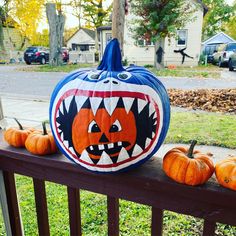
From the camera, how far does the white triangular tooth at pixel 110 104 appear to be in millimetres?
701

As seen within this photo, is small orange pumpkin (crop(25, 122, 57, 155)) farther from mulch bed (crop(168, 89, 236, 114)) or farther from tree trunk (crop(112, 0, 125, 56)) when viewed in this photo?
mulch bed (crop(168, 89, 236, 114))

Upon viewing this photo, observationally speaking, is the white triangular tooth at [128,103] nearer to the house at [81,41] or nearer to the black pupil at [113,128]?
the black pupil at [113,128]

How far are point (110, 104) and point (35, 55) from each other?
18.1 meters

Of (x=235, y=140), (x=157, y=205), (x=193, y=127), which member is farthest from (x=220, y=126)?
(x=157, y=205)

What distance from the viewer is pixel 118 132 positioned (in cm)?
72

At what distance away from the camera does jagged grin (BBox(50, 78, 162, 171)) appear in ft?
2.33

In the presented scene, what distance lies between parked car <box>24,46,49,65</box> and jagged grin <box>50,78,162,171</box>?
17869 millimetres

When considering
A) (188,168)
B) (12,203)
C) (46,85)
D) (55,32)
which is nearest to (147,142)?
(188,168)

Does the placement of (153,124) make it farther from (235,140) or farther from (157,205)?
(235,140)

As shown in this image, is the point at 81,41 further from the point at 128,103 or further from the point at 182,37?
the point at 128,103

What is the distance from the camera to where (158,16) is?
10086 mm

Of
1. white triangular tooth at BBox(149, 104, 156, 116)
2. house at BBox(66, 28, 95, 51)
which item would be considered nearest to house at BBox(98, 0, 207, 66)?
house at BBox(66, 28, 95, 51)

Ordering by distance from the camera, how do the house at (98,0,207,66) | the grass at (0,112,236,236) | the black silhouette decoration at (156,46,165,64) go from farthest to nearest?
1. the house at (98,0,207,66)
2. the black silhouette decoration at (156,46,165,64)
3. the grass at (0,112,236,236)

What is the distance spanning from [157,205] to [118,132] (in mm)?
274
